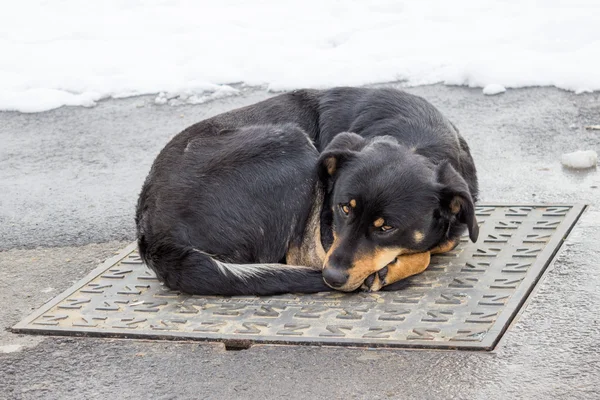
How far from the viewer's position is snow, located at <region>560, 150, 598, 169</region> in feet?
19.9

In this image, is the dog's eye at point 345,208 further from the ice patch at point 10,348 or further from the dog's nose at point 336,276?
the ice patch at point 10,348

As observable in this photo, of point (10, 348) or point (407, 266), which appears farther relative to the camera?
point (407, 266)

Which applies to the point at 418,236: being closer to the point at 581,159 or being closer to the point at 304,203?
the point at 304,203

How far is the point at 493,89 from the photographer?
26.0 feet

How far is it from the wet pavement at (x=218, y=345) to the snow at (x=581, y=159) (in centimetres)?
9

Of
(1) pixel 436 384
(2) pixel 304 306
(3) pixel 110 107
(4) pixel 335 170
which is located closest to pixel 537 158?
(4) pixel 335 170

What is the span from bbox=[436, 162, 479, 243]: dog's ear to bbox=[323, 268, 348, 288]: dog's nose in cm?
67

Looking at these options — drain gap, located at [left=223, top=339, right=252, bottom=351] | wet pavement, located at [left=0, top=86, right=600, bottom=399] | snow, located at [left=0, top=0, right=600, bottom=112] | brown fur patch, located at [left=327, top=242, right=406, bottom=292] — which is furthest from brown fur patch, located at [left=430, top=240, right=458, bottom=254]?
snow, located at [left=0, top=0, right=600, bottom=112]

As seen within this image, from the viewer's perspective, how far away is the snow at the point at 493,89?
311 inches

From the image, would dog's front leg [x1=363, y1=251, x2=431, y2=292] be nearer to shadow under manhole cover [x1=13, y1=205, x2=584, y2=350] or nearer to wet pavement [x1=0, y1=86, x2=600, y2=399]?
shadow under manhole cover [x1=13, y1=205, x2=584, y2=350]

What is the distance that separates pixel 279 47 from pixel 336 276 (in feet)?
20.6

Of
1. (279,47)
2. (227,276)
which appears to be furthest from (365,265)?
(279,47)

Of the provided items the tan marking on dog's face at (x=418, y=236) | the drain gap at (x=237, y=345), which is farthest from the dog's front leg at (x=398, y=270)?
the drain gap at (x=237, y=345)

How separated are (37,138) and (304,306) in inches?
176
